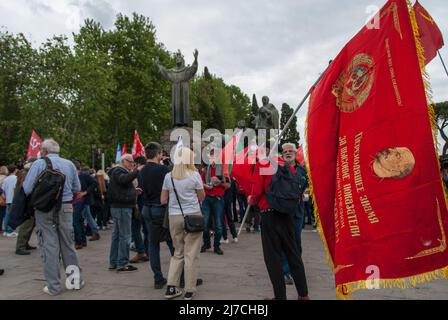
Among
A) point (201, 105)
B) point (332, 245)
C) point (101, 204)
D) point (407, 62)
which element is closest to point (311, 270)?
point (332, 245)

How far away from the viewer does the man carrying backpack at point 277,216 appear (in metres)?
4.45

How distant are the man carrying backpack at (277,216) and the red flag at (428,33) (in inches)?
71.9

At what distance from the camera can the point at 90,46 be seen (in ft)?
122

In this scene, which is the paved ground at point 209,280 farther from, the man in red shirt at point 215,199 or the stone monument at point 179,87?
the stone monument at point 179,87

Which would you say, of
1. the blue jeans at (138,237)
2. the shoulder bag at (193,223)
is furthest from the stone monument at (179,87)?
the shoulder bag at (193,223)

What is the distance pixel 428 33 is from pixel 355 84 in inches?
40.9

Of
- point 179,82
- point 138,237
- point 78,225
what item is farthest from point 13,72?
point 138,237

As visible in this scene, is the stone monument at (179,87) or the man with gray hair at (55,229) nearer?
the man with gray hair at (55,229)

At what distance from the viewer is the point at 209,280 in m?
5.93

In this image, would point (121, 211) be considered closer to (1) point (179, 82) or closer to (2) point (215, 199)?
(2) point (215, 199)

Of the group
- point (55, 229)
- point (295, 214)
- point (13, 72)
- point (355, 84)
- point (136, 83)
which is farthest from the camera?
point (136, 83)

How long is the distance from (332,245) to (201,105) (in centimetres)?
5283
